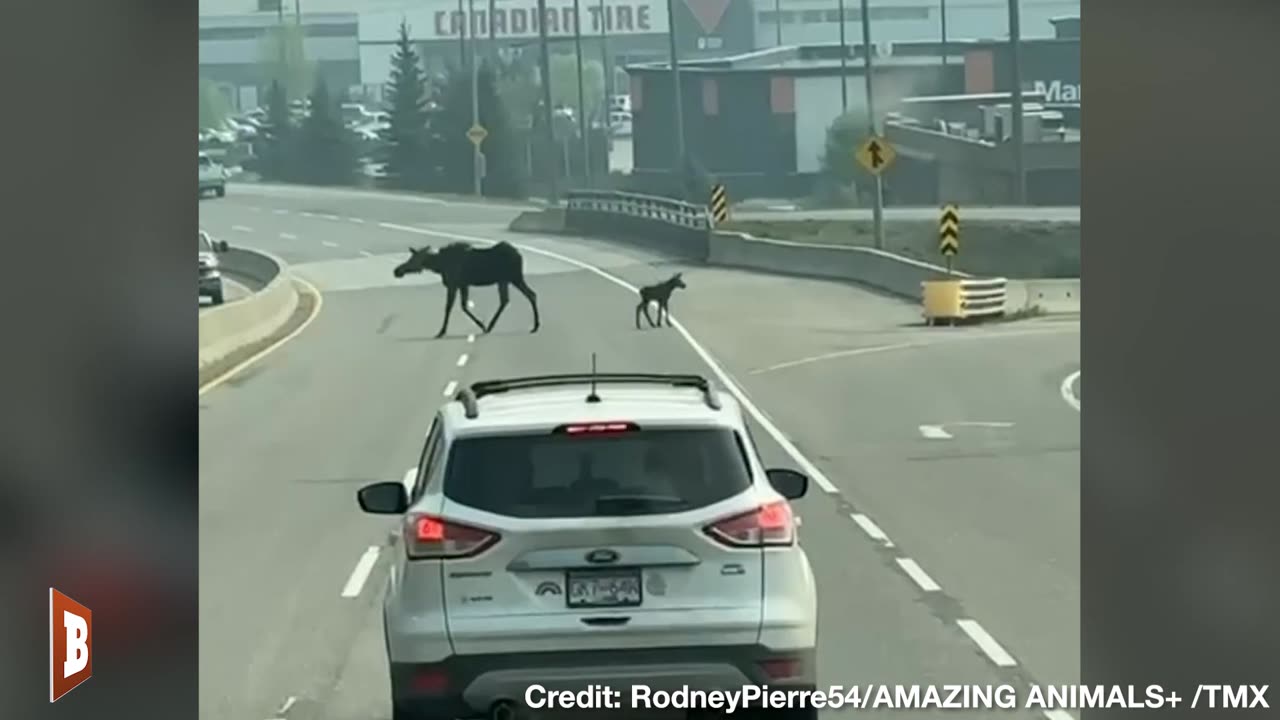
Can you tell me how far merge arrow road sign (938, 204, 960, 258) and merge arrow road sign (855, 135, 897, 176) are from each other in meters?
0.27

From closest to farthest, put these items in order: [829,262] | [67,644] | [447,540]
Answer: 1. [447,540]
2. [67,644]
3. [829,262]

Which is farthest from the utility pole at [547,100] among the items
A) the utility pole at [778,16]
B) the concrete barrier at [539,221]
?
the utility pole at [778,16]

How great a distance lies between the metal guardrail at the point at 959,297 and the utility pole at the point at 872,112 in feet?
0.86

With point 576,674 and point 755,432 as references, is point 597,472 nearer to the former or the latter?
point 576,674

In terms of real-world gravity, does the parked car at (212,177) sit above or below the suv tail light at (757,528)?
above

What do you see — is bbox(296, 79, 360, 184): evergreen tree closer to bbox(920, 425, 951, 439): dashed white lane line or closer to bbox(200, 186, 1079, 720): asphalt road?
bbox(200, 186, 1079, 720): asphalt road

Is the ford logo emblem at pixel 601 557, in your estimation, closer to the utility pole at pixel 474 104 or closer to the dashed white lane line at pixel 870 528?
the dashed white lane line at pixel 870 528

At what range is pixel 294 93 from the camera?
351 inches

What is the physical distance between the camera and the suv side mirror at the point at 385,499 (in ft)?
25.2

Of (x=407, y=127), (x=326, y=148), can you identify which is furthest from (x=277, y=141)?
(x=407, y=127)

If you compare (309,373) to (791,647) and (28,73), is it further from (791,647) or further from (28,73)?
(791,647)

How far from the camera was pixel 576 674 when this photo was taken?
762cm

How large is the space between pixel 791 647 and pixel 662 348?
160 cm
